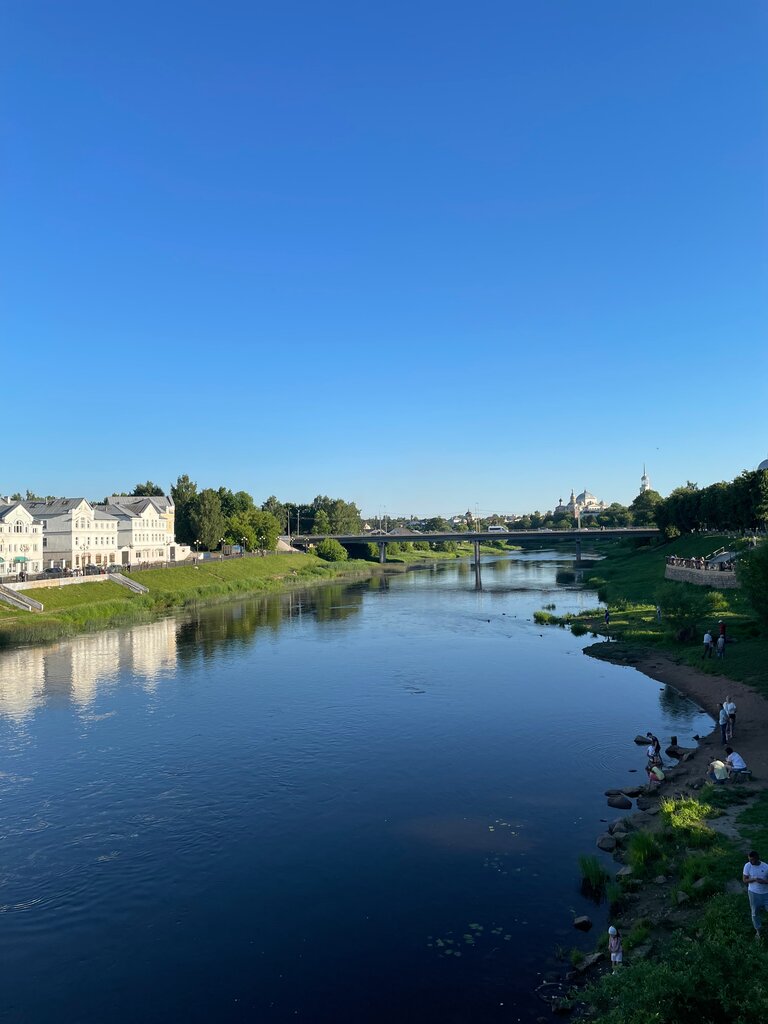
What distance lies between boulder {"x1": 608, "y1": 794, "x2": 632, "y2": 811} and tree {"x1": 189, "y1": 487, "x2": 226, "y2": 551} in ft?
375

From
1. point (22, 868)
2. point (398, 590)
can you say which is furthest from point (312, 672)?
point (398, 590)

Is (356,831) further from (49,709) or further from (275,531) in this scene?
(275,531)

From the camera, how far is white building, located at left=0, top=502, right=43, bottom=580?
8788cm

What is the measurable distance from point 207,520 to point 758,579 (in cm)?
10890

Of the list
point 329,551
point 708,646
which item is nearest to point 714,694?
point 708,646

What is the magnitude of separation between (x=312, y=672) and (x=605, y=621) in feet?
98.5

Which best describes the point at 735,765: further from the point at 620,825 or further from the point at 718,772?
the point at 620,825

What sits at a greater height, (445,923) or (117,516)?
(117,516)

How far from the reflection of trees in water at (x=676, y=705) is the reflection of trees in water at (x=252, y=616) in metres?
35.2

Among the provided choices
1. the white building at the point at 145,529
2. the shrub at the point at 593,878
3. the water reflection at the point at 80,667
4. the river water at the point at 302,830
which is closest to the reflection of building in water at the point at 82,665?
the water reflection at the point at 80,667

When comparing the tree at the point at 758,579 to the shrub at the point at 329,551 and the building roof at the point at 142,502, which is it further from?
the shrub at the point at 329,551

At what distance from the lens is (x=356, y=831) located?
25.0m

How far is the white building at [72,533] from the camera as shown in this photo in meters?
98.9

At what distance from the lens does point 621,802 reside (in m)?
26.3
